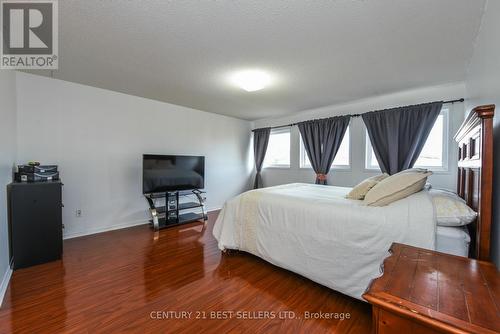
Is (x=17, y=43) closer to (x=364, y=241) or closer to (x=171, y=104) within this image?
(x=171, y=104)

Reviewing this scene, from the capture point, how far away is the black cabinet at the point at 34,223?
7.36 ft

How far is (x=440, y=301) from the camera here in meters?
0.77

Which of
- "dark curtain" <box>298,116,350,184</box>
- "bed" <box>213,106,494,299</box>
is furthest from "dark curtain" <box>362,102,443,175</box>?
"bed" <box>213,106,494,299</box>

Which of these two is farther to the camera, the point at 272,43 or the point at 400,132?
the point at 400,132

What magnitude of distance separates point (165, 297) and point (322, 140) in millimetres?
3706

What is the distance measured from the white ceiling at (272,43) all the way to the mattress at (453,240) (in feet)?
5.31

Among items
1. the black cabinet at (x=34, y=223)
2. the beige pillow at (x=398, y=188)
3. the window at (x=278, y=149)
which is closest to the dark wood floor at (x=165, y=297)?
the black cabinet at (x=34, y=223)

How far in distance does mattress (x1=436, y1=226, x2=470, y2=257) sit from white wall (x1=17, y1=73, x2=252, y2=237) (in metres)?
4.08

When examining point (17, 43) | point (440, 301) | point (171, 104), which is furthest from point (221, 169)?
point (440, 301)

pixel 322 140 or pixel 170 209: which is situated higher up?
pixel 322 140

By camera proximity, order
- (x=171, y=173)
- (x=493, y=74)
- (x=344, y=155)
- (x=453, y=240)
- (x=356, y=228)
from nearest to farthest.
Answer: (x=493, y=74), (x=453, y=240), (x=356, y=228), (x=171, y=173), (x=344, y=155)

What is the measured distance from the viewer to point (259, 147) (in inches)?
219

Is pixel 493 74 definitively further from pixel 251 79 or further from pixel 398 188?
pixel 251 79

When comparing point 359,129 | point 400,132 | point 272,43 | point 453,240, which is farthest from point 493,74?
point 359,129
